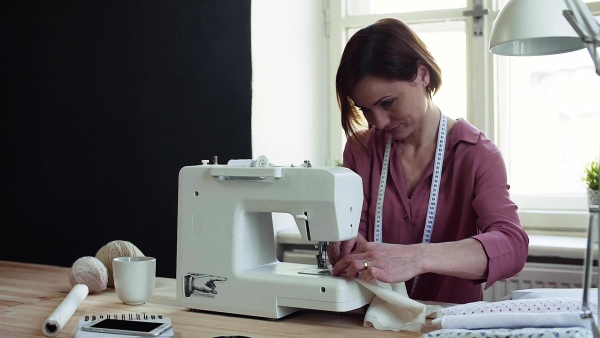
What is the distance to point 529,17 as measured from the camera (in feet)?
4.97

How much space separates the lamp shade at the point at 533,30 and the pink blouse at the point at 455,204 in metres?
0.29

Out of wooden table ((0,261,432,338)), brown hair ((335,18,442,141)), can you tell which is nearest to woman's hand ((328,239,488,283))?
wooden table ((0,261,432,338))

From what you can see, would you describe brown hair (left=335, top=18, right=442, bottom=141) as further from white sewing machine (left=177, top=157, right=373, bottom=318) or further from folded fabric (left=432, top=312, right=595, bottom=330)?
folded fabric (left=432, top=312, right=595, bottom=330)

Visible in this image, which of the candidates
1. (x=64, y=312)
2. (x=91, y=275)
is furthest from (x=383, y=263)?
(x=91, y=275)

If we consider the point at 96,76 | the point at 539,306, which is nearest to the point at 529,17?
the point at 539,306

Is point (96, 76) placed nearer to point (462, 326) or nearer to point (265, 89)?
point (265, 89)

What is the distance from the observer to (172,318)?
5.09ft

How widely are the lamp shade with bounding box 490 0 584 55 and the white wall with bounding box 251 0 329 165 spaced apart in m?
1.12

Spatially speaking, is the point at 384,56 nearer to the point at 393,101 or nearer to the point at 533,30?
the point at 393,101

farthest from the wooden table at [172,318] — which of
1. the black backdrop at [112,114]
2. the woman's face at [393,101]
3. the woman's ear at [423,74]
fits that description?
the black backdrop at [112,114]

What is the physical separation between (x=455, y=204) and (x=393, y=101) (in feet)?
1.11

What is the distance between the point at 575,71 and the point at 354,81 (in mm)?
1286

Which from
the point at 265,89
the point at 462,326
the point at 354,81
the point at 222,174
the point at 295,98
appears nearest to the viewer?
the point at 462,326

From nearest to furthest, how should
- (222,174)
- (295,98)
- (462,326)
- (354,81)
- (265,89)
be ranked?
(462,326)
(222,174)
(354,81)
(265,89)
(295,98)
